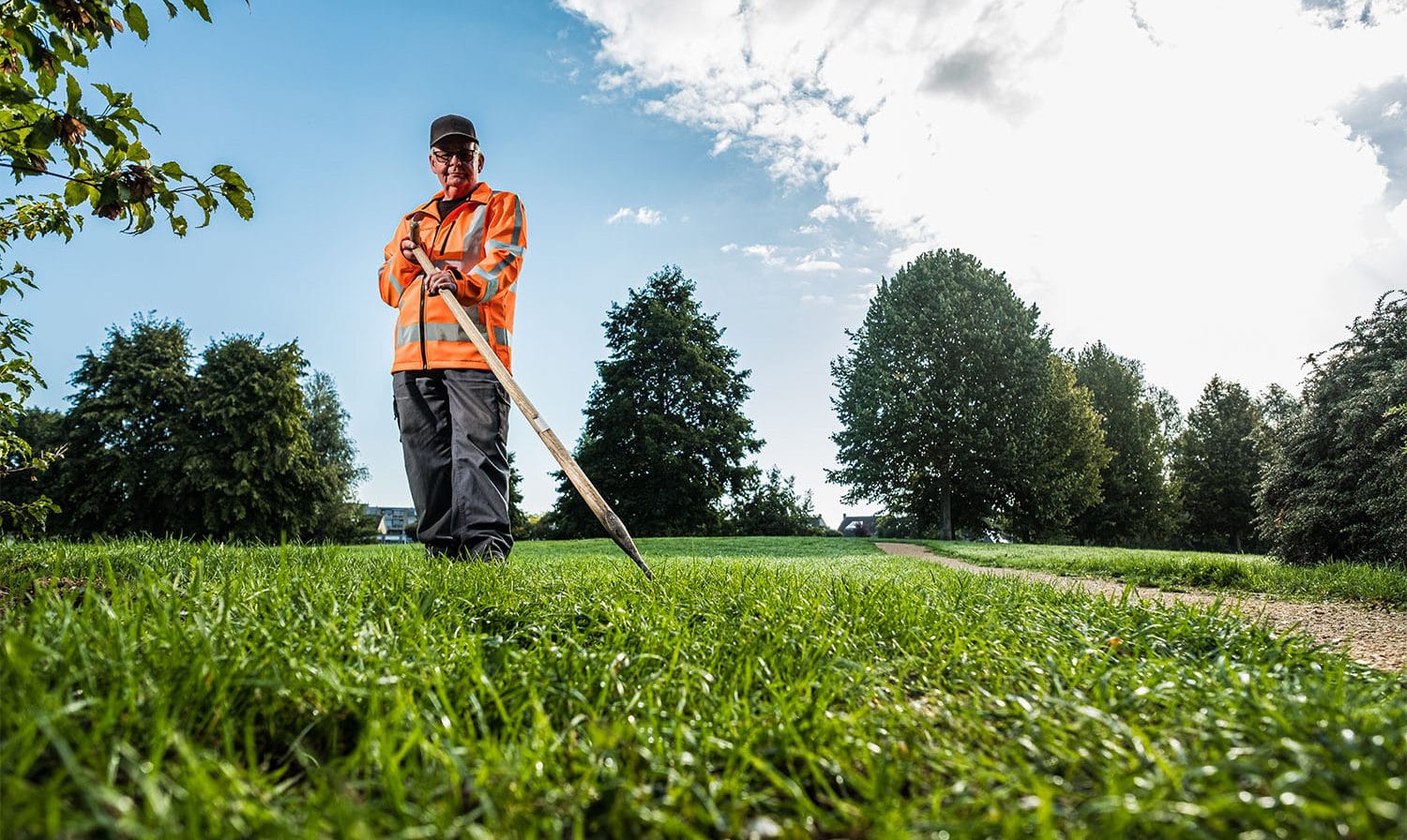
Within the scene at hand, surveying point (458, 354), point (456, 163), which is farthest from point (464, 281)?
point (456, 163)

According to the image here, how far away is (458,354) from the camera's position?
5.23m

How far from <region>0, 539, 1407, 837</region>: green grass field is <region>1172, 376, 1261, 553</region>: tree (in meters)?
45.4

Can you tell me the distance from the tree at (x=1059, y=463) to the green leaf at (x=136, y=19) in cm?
2926

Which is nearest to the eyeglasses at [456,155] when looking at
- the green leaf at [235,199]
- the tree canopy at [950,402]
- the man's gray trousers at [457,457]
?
the man's gray trousers at [457,457]

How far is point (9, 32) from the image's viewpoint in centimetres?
274

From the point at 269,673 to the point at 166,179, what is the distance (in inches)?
85.4

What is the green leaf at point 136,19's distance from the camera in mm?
2564

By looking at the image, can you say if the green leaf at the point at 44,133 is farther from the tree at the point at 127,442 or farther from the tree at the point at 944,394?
the tree at the point at 127,442

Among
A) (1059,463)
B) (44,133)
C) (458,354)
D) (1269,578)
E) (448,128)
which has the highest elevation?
(448,128)

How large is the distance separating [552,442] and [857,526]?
54.1m

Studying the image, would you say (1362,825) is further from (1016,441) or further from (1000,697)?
(1016,441)

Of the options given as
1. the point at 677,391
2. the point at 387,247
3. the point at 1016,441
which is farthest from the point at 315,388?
the point at 387,247

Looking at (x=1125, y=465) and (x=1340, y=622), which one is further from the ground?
(x=1125, y=465)

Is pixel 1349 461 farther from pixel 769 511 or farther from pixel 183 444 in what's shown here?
Answer: pixel 183 444
